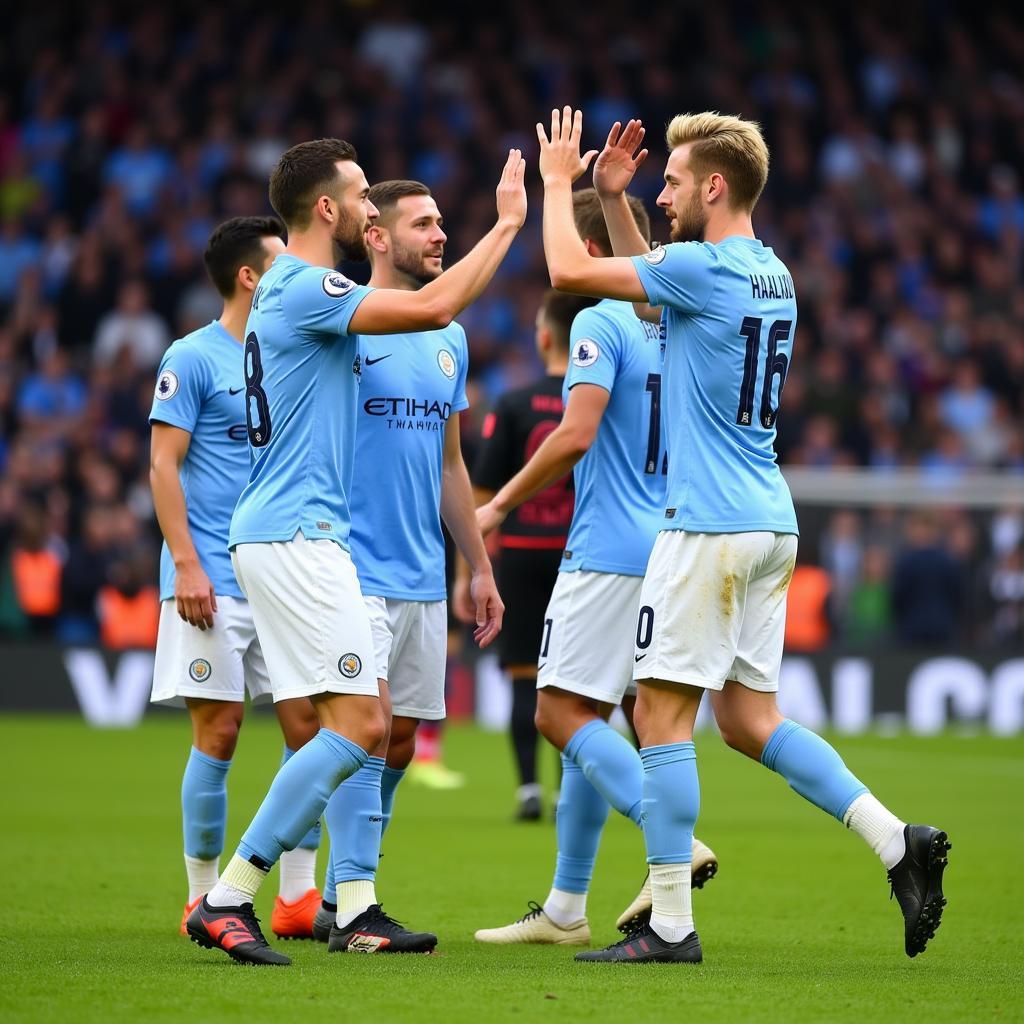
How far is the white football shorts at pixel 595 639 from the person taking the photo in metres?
6.20

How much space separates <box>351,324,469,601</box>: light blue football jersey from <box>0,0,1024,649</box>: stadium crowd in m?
10.6

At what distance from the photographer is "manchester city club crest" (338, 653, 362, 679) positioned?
5406mm

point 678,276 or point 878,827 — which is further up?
point 678,276

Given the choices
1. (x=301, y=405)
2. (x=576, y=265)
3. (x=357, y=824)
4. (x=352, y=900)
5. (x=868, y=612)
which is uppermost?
(x=576, y=265)

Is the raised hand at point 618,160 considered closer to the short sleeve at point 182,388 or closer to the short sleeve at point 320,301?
the short sleeve at point 320,301

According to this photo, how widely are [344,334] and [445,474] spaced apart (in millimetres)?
1156

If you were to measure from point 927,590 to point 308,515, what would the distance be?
1157 centimetres

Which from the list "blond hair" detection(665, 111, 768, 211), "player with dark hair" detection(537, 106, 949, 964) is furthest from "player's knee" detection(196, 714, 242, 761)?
"blond hair" detection(665, 111, 768, 211)

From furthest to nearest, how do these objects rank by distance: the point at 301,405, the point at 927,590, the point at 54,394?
1. the point at 54,394
2. the point at 927,590
3. the point at 301,405

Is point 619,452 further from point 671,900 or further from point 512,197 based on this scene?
point 671,900

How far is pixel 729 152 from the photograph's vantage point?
557 cm

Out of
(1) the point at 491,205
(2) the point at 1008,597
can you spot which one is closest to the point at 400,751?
(2) the point at 1008,597

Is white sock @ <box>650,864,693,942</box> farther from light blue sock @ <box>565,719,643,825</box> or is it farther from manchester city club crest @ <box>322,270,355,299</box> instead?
manchester city club crest @ <box>322,270,355,299</box>

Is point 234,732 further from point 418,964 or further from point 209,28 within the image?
point 209,28
